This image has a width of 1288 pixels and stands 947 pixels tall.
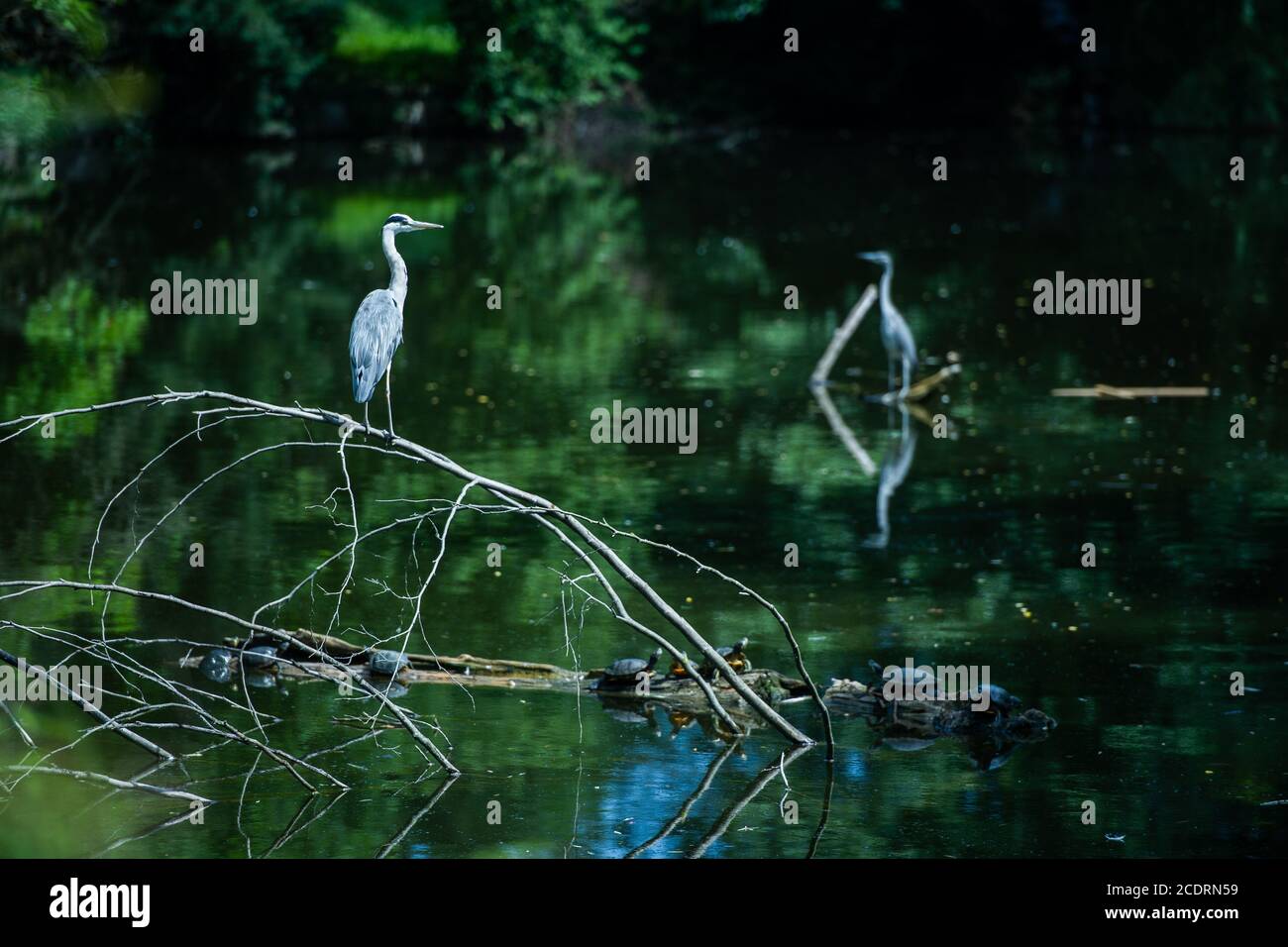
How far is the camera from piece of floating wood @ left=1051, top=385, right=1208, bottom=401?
20.9 metres

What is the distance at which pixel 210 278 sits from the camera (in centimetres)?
2858

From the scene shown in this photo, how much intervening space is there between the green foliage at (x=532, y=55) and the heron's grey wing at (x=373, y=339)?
133 feet

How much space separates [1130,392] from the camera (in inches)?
826

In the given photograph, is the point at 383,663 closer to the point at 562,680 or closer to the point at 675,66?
the point at 562,680

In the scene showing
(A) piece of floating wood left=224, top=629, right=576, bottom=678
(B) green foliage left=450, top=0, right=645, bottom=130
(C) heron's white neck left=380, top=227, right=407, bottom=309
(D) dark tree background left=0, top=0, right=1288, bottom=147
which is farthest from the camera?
(B) green foliage left=450, top=0, right=645, bottom=130

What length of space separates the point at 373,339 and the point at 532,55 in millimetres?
41818

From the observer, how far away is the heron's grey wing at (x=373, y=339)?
34.1ft

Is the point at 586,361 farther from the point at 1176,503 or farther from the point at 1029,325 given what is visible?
the point at 1176,503

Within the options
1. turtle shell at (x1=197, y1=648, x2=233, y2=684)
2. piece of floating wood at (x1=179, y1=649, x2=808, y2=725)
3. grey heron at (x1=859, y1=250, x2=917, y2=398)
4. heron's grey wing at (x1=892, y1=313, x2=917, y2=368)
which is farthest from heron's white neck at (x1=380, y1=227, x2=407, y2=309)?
heron's grey wing at (x1=892, y1=313, x2=917, y2=368)

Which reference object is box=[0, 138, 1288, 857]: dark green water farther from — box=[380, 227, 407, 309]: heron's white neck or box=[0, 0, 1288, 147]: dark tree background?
box=[0, 0, 1288, 147]: dark tree background

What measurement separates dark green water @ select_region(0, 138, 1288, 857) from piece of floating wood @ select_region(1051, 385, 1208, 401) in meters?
0.30

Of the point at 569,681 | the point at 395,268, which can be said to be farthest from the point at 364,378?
Result: the point at 569,681

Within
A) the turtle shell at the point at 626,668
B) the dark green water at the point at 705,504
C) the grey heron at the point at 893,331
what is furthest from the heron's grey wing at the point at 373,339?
the grey heron at the point at 893,331

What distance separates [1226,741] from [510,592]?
204 inches
